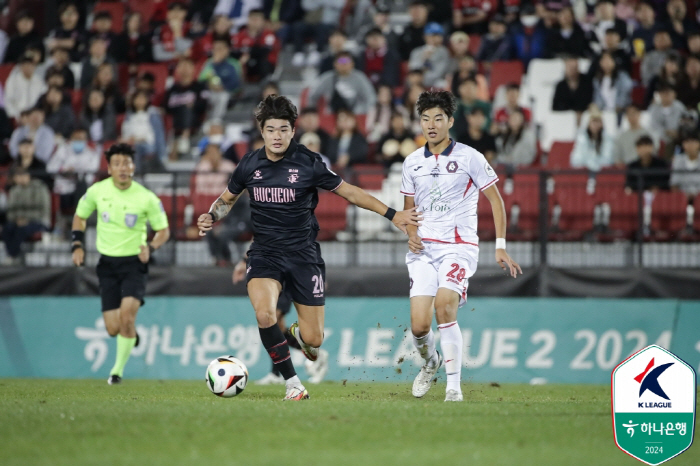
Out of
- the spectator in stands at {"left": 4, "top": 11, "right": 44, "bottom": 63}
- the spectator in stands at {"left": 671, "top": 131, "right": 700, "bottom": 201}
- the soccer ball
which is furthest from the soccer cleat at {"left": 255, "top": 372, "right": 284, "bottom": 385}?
the spectator in stands at {"left": 4, "top": 11, "right": 44, "bottom": 63}

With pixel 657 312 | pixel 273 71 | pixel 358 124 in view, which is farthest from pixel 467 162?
pixel 273 71

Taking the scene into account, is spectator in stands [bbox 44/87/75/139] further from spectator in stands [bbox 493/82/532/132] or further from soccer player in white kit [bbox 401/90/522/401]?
soccer player in white kit [bbox 401/90/522/401]

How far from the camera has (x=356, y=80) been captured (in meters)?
18.5

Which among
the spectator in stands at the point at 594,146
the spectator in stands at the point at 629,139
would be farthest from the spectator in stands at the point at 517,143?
the spectator in stands at the point at 629,139

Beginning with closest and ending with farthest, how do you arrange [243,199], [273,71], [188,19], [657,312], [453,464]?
[453,464] → [657,312] → [243,199] → [273,71] → [188,19]

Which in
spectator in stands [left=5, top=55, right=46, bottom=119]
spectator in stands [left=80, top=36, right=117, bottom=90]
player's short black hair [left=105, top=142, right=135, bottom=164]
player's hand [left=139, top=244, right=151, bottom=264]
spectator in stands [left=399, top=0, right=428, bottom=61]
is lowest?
player's hand [left=139, top=244, right=151, bottom=264]

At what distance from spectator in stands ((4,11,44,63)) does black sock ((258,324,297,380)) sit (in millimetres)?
14945

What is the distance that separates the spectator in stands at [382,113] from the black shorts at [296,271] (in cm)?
839

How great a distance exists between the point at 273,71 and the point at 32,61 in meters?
5.12

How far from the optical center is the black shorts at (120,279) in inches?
474

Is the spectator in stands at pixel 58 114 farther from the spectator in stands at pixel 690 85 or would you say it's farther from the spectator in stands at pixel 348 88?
the spectator in stands at pixel 690 85

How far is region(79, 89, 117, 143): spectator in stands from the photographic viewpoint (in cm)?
1895

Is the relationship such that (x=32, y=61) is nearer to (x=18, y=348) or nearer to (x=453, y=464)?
(x=18, y=348)

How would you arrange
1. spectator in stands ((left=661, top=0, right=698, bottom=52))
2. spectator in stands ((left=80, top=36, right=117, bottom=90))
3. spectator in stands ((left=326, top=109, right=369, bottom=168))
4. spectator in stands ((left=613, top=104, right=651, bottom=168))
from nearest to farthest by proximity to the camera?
spectator in stands ((left=613, top=104, right=651, bottom=168)), spectator in stands ((left=326, top=109, right=369, bottom=168)), spectator in stands ((left=661, top=0, right=698, bottom=52)), spectator in stands ((left=80, top=36, right=117, bottom=90))
